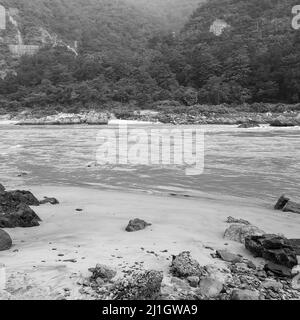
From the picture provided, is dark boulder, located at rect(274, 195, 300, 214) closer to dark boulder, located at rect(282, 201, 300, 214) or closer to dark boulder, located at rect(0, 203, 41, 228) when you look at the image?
dark boulder, located at rect(282, 201, 300, 214)

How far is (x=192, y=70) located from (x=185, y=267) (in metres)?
72.4

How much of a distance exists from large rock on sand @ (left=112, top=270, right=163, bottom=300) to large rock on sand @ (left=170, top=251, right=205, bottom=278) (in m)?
0.32

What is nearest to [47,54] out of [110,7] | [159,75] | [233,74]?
[159,75]

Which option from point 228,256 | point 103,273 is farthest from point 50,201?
point 228,256

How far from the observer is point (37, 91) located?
71.2 metres

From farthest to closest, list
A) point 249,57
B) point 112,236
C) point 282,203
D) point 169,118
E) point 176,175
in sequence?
1. point 249,57
2. point 169,118
3. point 176,175
4. point 282,203
5. point 112,236

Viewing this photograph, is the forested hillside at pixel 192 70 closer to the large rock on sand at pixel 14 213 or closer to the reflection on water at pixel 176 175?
the reflection on water at pixel 176 175

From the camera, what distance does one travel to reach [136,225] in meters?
5.52

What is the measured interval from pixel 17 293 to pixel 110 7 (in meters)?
157

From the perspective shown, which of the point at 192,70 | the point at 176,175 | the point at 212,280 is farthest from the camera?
the point at 192,70

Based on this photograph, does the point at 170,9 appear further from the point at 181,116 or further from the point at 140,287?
the point at 140,287

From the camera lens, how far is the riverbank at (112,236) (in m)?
3.79

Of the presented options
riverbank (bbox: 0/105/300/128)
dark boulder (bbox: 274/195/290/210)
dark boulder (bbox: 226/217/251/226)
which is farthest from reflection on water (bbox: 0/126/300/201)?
riverbank (bbox: 0/105/300/128)
